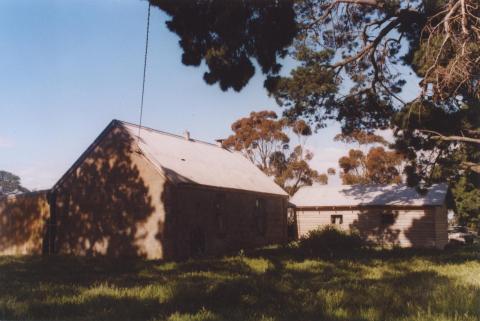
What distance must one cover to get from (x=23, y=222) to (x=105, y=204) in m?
6.92

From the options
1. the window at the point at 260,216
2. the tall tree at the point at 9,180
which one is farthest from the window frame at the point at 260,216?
the tall tree at the point at 9,180

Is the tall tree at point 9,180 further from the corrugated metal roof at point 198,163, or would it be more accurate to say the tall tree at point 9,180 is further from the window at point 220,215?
the window at point 220,215

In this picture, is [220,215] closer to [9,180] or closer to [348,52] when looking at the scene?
[348,52]

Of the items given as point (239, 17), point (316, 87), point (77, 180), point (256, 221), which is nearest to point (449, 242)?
point (256, 221)

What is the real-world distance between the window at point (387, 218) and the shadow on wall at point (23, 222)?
21806mm

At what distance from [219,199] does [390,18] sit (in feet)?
42.4

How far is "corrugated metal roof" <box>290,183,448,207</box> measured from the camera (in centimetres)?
3011

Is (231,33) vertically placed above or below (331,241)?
above

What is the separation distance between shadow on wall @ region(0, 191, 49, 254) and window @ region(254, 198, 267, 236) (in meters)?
12.6

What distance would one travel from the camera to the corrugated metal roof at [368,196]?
98.8ft

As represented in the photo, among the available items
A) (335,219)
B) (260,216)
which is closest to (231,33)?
(260,216)

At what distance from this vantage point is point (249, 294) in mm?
10148

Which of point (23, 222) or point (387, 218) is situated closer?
point (23, 222)

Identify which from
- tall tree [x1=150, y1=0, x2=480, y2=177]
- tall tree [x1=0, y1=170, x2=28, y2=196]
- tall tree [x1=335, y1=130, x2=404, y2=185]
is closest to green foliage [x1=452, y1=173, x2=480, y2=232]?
tall tree [x1=335, y1=130, x2=404, y2=185]
